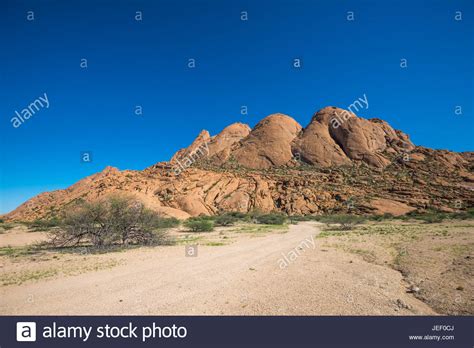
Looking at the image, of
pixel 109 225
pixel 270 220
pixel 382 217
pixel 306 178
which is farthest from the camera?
pixel 306 178

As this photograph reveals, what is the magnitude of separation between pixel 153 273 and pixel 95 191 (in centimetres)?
5351

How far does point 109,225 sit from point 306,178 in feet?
193

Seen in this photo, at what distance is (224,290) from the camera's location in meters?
7.95

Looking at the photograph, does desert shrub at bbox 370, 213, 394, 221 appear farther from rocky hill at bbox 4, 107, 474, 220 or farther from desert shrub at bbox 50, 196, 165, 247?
desert shrub at bbox 50, 196, 165, 247

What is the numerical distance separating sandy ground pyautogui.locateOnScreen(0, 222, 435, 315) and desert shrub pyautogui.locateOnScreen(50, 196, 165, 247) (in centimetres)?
684

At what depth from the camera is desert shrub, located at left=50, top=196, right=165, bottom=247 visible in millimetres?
17763

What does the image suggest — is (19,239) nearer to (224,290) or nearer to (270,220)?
(224,290)

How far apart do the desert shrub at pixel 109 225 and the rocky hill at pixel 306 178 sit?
1104 inches

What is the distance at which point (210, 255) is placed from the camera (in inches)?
568

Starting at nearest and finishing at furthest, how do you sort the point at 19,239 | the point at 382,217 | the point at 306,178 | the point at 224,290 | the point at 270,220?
1. the point at 224,290
2. the point at 19,239
3. the point at 270,220
4. the point at 382,217
5. the point at 306,178

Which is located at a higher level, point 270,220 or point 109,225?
point 109,225

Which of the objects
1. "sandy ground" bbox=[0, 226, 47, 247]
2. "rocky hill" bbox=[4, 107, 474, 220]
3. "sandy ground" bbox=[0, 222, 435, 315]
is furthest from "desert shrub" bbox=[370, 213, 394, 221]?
"sandy ground" bbox=[0, 226, 47, 247]

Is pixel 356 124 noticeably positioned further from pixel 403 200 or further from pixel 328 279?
pixel 328 279

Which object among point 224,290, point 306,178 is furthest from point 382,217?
point 224,290
